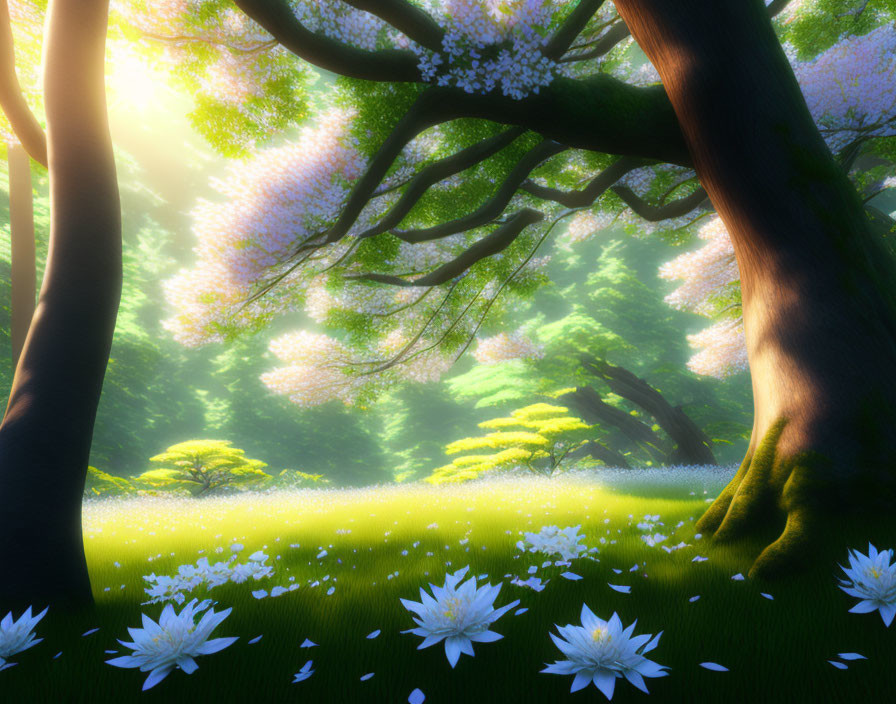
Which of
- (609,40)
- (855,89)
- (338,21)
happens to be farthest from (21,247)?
(855,89)

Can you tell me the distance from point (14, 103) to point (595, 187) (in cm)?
636

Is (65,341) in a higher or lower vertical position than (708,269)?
lower

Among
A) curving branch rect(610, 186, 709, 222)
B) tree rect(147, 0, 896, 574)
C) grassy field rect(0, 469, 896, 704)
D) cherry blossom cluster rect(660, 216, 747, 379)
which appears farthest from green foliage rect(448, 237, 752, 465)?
grassy field rect(0, 469, 896, 704)

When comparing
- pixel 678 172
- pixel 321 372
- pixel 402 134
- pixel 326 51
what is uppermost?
pixel 678 172

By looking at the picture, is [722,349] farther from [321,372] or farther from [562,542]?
[562,542]

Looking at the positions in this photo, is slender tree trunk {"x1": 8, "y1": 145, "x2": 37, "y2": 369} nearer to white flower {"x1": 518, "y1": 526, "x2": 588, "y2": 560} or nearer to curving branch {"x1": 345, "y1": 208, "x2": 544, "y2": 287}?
curving branch {"x1": 345, "y1": 208, "x2": 544, "y2": 287}

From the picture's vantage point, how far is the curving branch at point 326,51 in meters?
3.79

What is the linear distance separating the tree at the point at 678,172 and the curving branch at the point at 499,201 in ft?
0.10

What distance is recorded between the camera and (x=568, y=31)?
4.86 meters

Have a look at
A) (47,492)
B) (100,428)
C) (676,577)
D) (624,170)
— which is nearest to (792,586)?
(676,577)

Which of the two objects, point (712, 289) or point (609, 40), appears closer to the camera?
point (609, 40)

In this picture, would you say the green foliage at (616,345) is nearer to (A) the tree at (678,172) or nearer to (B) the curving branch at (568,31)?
(A) the tree at (678,172)

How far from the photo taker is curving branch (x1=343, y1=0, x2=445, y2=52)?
4.00 metres

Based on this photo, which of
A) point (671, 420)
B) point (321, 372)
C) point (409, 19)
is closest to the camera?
point (409, 19)
